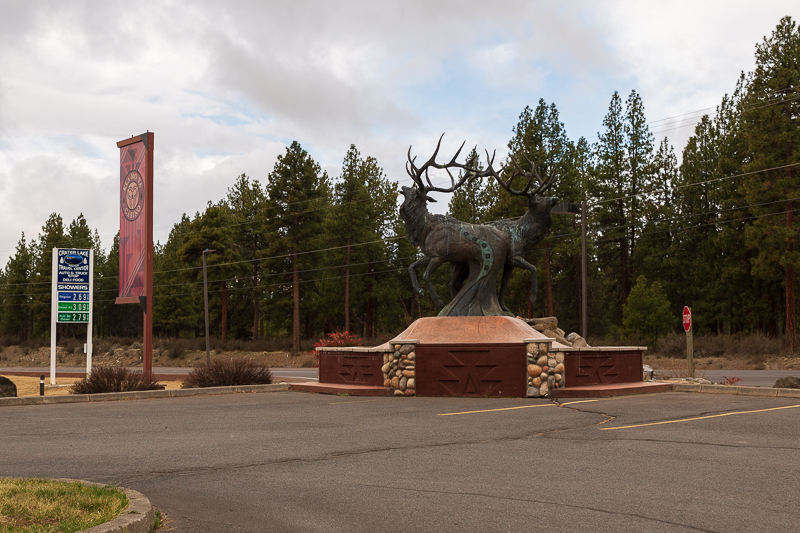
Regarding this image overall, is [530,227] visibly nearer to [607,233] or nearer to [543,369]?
[543,369]

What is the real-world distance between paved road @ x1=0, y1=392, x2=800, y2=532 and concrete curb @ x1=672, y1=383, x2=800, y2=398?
1.63 m

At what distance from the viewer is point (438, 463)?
8391mm

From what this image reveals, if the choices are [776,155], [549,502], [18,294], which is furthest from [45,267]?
[549,502]

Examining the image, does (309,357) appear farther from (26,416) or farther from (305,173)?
(26,416)

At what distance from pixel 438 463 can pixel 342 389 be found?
9588 millimetres

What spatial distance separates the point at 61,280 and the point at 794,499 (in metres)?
22.3

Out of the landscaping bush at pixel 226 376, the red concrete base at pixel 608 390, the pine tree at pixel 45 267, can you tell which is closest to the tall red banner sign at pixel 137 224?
the landscaping bush at pixel 226 376

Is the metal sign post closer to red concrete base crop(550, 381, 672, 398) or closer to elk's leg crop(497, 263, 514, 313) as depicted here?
elk's leg crop(497, 263, 514, 313)

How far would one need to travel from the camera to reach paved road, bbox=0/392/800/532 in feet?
19.5

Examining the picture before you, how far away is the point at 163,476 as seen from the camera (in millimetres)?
7727

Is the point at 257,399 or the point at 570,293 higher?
the point at 570,293

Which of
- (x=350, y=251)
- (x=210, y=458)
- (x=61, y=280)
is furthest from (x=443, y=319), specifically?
(x=350, y=251)

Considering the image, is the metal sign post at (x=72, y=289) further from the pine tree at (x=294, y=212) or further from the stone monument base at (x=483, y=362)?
the pine tree at (x=294, y=212)

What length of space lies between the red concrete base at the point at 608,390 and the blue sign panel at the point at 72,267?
15986mm
